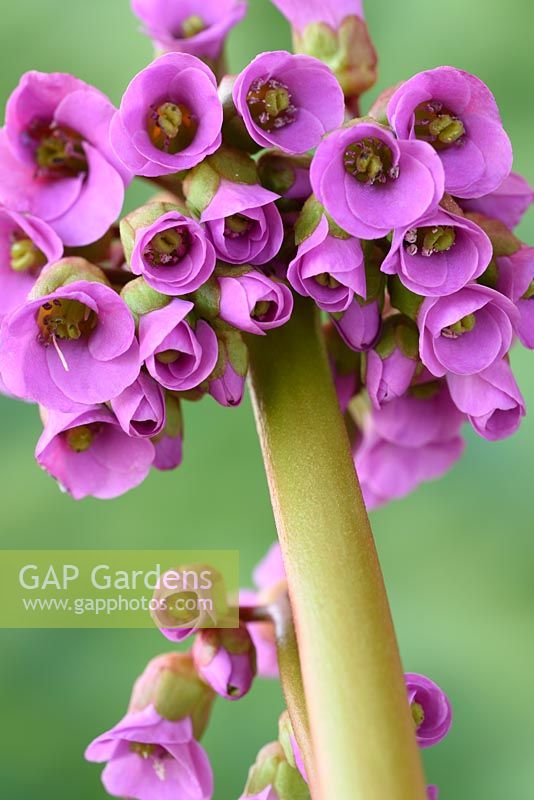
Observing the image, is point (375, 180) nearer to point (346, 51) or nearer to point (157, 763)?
point (346, 51)

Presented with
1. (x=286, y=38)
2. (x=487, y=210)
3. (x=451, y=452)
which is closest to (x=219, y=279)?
(x=487, y=210)

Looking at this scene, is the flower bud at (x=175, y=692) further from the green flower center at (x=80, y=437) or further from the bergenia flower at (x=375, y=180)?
the bergenia flower at (x=375, y=180)

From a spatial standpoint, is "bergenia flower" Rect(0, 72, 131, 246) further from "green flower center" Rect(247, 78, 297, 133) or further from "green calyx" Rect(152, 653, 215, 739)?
"green calyx" Rect(152, 653, 215, 739)

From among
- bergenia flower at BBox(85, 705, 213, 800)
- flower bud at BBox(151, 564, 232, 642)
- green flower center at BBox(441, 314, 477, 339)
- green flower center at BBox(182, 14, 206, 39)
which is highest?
green flower center at BBox(182, 14, 206, 39)

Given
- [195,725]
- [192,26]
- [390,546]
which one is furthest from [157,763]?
[390,546]

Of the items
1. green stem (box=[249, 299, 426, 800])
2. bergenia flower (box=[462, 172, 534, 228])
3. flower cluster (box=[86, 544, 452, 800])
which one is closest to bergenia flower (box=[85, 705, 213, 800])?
flower cluster (box=[86, 544, 452, 800])

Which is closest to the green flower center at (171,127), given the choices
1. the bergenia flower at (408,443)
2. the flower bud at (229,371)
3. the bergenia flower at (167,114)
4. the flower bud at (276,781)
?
the bergenia flower at (167,114)
